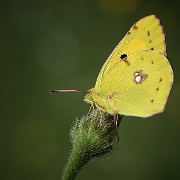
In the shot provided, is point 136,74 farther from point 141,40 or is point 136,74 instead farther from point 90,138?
point 90,138

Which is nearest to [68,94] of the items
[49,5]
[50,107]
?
[50,107]

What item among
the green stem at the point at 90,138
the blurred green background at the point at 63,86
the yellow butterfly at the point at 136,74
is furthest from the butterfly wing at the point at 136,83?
the blurred green background at the point at 63,86

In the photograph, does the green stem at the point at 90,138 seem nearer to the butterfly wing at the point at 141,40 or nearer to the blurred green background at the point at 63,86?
the butterfly wing at the point at 141,40

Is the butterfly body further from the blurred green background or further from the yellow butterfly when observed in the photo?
the blurred green background

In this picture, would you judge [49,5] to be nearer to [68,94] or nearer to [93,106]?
[68,94]

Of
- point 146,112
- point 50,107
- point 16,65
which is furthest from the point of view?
point 16,65

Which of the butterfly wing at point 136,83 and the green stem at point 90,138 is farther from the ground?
the butterfly wing at point 136,83
